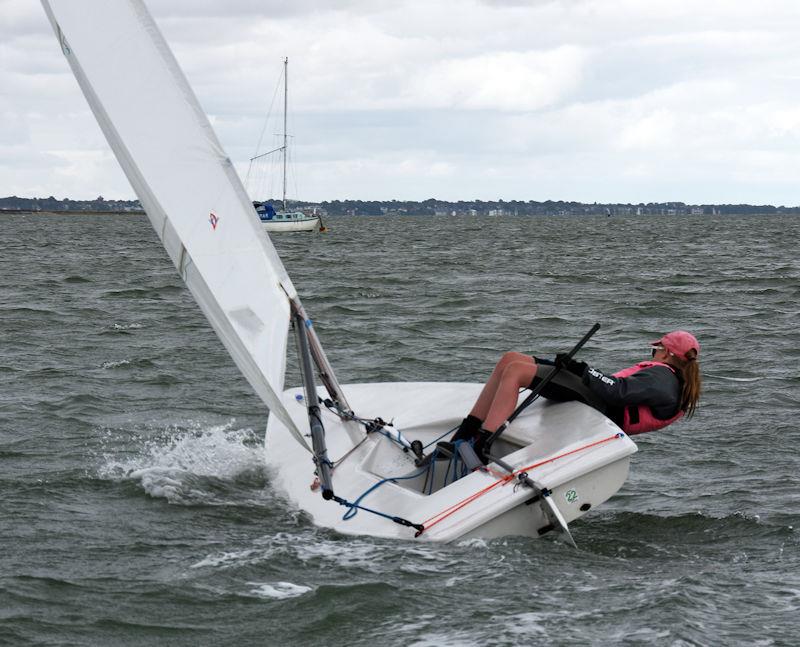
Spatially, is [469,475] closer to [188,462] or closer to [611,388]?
[611,388]

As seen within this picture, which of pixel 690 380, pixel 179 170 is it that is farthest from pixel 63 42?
pixel 690 380

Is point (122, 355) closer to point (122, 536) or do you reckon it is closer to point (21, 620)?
point (122, 536)

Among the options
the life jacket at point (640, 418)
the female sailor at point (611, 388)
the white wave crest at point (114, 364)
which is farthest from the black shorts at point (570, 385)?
the white wave crest at point (114, 364)

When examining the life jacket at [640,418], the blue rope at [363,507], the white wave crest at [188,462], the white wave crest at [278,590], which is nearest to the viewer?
the white wave crest at [278,590]

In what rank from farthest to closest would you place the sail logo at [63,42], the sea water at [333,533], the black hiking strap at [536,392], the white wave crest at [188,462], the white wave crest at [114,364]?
1. the white wave crest at [114,364]
2. the white wave crest at [188,462]
3. the black hiking strap at [536,392]
4. the sail logo at [63,42]
5. the sea water at [333,533]

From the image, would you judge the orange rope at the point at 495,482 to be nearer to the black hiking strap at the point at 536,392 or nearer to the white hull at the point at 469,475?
the white hull at the point at 469,475

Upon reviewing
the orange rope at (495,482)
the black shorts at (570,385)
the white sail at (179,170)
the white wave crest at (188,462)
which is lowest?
the white wave crest at (188,462)

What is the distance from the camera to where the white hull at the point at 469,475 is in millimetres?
4409

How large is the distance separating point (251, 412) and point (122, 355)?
2.62m

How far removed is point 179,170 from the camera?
4578 mm

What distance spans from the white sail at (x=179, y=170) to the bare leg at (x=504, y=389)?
0.82 metres

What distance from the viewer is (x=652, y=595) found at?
→ 3.89 metres

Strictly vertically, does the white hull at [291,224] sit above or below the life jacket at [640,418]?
above

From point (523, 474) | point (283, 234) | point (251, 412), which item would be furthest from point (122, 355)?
point (283, 234)
